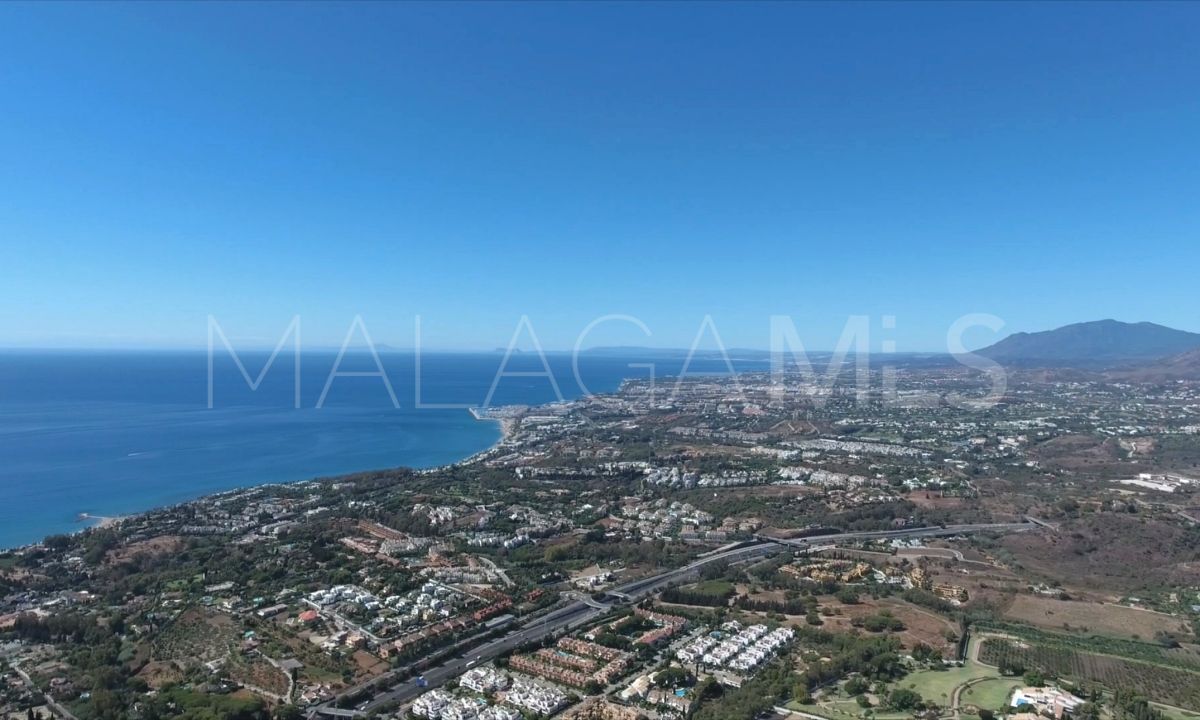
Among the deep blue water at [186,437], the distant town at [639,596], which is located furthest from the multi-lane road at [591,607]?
the deep blue water at [186,437]

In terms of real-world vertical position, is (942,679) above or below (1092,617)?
above

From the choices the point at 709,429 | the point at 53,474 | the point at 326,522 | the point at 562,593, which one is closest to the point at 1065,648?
the point at 562,593

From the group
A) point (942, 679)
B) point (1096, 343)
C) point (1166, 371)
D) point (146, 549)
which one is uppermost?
point (1096, 343)

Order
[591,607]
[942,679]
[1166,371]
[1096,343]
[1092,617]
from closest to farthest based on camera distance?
[942,679] < [1092,617] < [591,607] < [1166,371] < [1096,343]

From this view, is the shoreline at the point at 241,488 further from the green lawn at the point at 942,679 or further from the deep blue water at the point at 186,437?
the green lawn at the point at 942,679

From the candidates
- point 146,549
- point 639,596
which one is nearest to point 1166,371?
point 639,596

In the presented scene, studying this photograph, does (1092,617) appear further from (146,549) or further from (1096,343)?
(1096,343)

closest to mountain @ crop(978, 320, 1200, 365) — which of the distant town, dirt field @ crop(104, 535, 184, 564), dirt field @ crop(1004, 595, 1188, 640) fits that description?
the distant town
